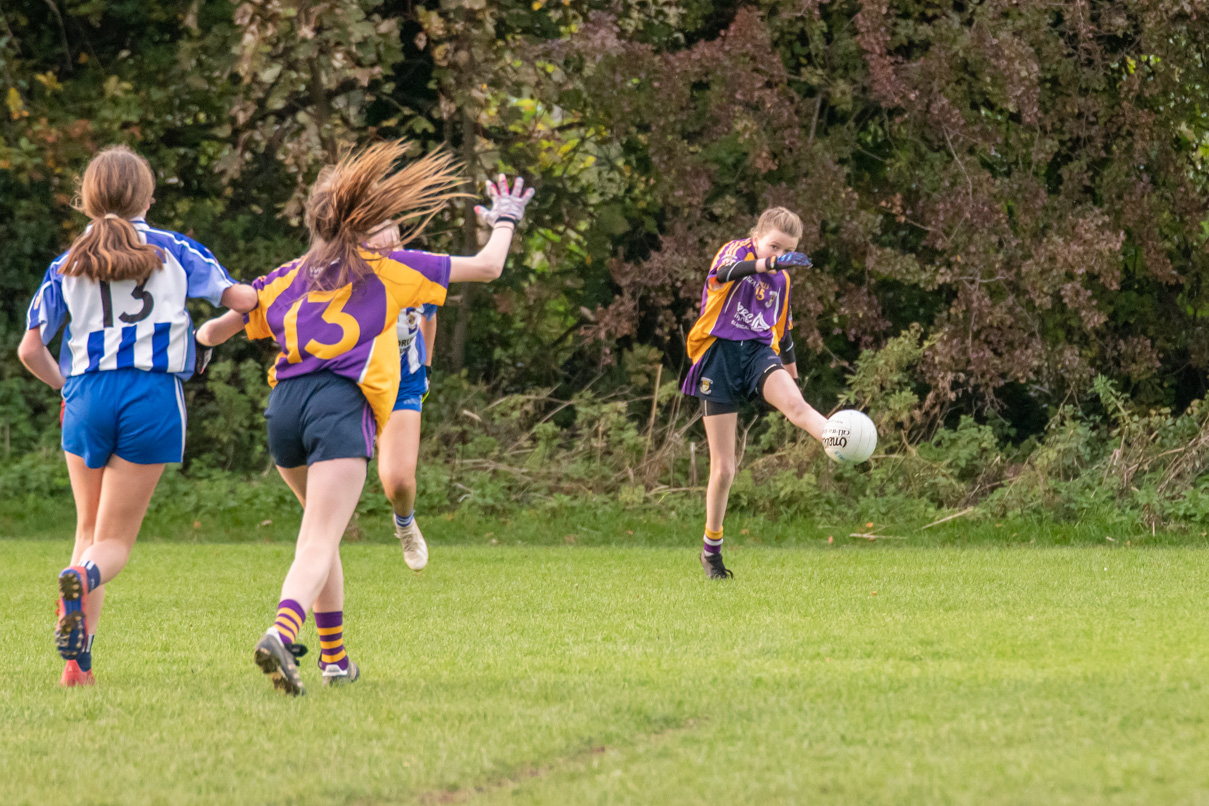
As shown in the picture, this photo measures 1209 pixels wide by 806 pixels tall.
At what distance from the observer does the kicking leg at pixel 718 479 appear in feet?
27.9

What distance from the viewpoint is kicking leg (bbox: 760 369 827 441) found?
7895 millimetres

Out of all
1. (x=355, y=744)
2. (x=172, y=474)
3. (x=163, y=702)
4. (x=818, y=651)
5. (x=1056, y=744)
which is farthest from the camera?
(x=172, y=474)

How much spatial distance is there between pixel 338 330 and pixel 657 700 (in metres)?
1.63

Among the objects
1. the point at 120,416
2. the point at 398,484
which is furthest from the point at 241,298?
the point at 398,484

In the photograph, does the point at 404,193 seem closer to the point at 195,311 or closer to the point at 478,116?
the point at 478,116

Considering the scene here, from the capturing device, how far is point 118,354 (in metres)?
4.96

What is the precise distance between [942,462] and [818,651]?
7200 mm

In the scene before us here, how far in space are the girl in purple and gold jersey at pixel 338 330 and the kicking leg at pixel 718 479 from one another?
3.75 m

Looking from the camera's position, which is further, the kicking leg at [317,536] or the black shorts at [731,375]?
the black shorts at [731,375]

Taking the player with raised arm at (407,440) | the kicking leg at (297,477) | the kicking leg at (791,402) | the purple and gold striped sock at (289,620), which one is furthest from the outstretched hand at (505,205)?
the kicking leg at (791,402)

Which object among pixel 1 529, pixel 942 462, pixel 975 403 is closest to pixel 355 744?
pixel 942 462

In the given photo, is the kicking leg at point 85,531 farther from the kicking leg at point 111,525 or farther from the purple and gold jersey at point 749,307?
the purple and gold jersey at point 749,307

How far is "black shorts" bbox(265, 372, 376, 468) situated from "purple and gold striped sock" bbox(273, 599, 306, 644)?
498 mm

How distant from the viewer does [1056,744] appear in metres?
3.66
